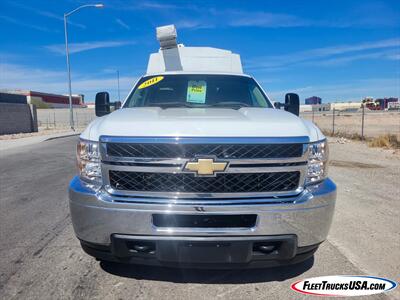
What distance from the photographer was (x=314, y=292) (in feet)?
9.68

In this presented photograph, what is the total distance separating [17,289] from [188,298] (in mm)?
1449

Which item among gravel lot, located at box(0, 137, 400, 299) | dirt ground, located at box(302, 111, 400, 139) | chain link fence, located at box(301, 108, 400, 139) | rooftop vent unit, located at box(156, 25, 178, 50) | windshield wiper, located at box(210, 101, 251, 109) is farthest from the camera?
dirt ground, located at box(302, 111, 400, 139)

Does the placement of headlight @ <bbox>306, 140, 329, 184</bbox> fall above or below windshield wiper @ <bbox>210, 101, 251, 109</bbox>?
below

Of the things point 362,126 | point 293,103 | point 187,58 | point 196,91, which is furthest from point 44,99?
point 293,103

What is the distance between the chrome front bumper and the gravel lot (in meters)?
0.56

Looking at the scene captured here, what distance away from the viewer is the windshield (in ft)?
14.3

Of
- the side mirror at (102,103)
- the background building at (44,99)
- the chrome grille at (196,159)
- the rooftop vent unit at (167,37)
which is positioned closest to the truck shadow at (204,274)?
the chrome grille at (196,159)

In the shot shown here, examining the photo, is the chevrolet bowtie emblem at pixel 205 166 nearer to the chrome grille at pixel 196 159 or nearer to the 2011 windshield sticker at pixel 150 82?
the chrome grille at pixel 196 159

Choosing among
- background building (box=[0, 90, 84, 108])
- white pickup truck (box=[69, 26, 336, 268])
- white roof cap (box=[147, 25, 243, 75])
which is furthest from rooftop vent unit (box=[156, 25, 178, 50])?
background building (box=[0, 90, 84, 108])

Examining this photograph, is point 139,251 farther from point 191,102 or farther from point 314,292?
point 191,102

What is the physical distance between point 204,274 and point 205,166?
3.79ft

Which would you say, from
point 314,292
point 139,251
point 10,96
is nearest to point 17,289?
point 139,251

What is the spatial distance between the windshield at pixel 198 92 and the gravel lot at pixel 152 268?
6.09 ft

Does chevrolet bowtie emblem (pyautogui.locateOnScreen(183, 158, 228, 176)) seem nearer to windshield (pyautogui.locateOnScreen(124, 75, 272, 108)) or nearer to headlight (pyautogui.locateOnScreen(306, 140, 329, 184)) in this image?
headlight (pyautogui.locateOnScreen(306, 140, 329, 184))
